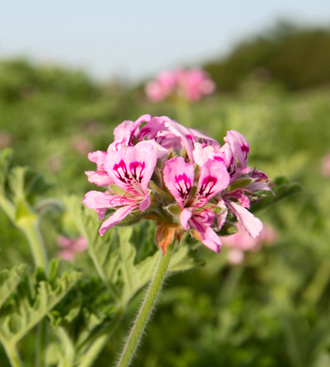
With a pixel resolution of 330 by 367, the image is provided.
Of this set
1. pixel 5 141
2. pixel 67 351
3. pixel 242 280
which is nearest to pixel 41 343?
pixel 67 351

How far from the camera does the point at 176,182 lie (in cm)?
106

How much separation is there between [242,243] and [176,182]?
273 cm

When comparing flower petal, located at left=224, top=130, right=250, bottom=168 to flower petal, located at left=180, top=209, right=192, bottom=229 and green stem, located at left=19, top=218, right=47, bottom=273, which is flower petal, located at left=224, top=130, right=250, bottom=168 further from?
green stem, located at left=19, top=218, right=47, bottom=273

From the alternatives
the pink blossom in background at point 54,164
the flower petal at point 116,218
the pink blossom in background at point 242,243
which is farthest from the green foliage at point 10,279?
the pink blossom in background at point 54,164

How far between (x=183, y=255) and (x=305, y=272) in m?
3.39

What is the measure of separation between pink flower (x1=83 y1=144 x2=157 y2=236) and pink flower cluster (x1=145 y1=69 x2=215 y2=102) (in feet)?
12.7

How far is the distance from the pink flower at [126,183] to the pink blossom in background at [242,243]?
101 inches

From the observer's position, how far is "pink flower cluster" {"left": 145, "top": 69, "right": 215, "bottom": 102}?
16.1 ft

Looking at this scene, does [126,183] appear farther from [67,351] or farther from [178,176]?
[67,351]

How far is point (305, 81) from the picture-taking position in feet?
141

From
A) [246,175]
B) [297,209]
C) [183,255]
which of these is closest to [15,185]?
[183,255]

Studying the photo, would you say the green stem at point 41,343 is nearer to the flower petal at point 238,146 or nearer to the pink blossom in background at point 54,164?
the flower petal at point 238,146

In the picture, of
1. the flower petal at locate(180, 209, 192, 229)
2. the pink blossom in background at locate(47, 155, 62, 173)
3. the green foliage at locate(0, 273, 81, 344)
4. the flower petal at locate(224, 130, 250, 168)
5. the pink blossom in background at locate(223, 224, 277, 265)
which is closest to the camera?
the flower petal at locate(180, 209, 192, 229)

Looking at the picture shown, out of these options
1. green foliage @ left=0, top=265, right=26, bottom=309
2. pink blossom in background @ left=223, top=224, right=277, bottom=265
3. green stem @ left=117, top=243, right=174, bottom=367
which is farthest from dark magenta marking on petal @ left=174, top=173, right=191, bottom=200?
pink blossom in background @ left=223, top=224, right=277, bottom=265
